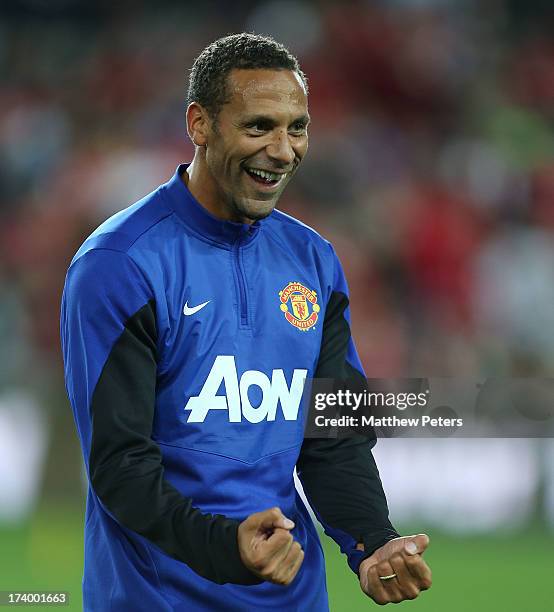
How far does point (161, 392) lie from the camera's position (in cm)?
199

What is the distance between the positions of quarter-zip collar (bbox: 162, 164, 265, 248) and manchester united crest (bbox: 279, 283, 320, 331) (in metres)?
0.14

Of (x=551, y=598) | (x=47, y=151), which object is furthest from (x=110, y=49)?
(x=551, y=598)

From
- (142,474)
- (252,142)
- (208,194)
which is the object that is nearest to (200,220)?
(208,194)

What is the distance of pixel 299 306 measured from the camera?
2.13m

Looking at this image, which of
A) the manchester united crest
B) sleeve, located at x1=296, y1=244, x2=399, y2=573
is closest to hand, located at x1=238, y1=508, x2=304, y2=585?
sleeve, located at x1=296, y1=244, x2=399, y2=573

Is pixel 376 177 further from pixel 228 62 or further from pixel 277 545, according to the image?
pixel 277 545

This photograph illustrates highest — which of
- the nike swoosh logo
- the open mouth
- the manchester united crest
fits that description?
the open mouth

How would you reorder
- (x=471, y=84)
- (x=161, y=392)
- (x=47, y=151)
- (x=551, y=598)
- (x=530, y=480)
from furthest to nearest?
(x=471, y=84), (x=47, y=151), (x=530, y=480), (x=551, y=598), (x=161, y=392)

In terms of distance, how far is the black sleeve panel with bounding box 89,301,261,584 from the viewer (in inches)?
70.3

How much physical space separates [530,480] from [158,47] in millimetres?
4400

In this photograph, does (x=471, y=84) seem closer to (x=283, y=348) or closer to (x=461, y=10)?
(x=461, y=10)

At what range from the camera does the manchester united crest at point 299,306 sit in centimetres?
212

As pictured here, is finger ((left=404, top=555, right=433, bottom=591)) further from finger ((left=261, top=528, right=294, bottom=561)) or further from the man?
finger ((left=261, top=528, right=294, bottom=561))

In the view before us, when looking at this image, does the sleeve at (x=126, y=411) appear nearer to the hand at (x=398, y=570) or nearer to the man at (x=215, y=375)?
the man at (x=215, y=375)
